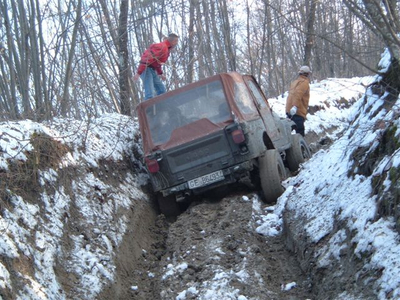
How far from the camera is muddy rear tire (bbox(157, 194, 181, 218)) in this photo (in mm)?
8344

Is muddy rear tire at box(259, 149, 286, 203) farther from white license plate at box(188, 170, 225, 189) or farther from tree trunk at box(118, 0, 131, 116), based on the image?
tree trunk at box(118, 0, 131, 116)

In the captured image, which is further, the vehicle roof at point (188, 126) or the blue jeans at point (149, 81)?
the blue jeans at point (149, 81)

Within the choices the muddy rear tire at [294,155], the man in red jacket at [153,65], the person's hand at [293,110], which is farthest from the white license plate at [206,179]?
the person's hand at [293,110]

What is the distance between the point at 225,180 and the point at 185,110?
1.25 meters

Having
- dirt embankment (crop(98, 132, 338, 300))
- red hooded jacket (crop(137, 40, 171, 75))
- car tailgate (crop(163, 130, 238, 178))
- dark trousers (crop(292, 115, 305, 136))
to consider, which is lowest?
dirt embankment (crop(98, 132, 338, 300))

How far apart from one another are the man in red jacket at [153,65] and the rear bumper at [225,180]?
9.49 feet

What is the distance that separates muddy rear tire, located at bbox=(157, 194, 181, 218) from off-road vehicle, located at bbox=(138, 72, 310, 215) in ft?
0.05

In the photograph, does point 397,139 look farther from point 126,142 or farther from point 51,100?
point 51,100

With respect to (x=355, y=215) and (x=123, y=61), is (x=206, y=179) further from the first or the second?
(x=123, y=61)

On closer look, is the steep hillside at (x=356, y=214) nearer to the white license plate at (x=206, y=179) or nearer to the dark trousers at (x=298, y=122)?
the white license plate at (x=206, y=179)

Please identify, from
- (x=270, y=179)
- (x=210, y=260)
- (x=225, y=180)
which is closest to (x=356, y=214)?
(x=210, y=260)

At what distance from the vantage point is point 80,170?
7211mm

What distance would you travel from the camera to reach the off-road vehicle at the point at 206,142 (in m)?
7.80

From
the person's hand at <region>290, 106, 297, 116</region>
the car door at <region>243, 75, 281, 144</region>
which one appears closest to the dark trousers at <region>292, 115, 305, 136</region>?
the person's hand at <region>290, 106, 297, 116</region>
